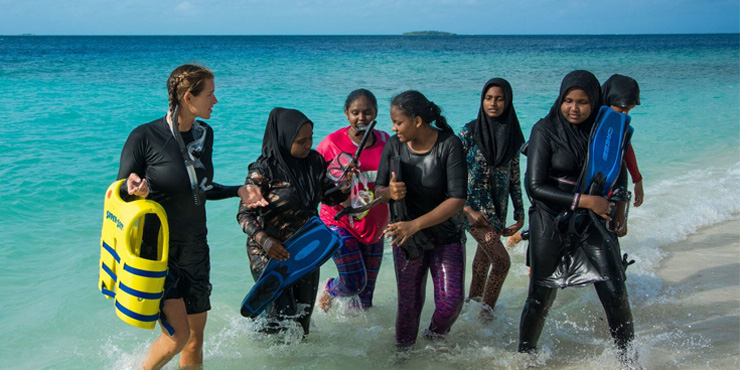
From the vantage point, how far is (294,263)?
12.8ft

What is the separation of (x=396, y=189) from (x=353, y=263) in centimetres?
111

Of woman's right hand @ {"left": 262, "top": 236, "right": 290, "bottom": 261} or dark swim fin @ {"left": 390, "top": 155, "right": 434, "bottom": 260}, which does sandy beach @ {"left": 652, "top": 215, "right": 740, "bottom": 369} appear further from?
woman's right hand @ {"left": 262, "top": 236, "right": 290, "bottom": 261}

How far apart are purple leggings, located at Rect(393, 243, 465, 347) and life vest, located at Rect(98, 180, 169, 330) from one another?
5.16 ft

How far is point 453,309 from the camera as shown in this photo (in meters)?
4.01

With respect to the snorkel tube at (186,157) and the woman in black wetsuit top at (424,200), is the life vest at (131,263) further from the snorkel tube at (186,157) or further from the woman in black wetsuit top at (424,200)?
the woman in black wetsuit top at (424,200)

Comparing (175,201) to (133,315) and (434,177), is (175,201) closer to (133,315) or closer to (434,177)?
(133,315)

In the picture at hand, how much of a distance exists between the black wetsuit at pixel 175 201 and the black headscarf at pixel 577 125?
2.09m

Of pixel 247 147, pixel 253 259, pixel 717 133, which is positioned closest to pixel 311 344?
pixel 253 259

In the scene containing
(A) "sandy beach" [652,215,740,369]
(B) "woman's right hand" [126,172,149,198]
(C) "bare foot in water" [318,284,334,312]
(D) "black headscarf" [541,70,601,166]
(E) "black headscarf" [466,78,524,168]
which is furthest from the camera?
(C) "bare foot in water" [318,284,334,312]

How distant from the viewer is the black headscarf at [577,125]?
3578 millimetres

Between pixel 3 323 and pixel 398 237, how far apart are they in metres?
Answer: 3.65

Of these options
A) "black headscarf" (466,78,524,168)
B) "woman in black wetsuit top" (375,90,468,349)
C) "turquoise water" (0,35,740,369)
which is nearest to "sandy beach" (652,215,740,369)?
"turquoise water" (0,35,740,369)

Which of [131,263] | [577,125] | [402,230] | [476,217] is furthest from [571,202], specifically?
[131,263]

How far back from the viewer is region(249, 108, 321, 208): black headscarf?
381 cm
